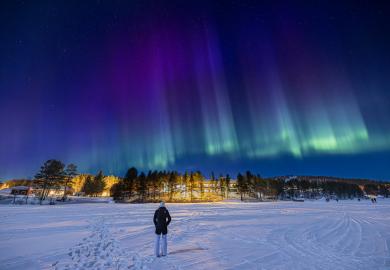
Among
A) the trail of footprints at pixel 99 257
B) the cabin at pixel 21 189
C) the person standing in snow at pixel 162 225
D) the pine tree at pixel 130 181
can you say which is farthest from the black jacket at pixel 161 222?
the cabin at pixel 21 189

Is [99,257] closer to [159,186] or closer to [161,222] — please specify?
[161,222]

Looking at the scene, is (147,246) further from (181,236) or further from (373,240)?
(373,240)

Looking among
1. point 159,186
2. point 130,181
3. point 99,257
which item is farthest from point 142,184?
point 99,257

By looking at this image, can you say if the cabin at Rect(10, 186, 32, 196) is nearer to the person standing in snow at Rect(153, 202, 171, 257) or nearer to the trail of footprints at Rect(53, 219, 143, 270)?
the trail of footprints at Rect(53, 219, 143, 270)

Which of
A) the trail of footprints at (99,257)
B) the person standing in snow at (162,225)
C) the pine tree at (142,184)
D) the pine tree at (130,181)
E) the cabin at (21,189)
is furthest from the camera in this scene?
the pine tree at (142,184)

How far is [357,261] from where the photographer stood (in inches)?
342

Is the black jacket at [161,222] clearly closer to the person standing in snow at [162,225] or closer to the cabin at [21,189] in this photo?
the person standing in snow at [162,225]

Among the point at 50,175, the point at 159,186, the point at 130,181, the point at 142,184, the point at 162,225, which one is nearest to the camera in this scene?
the point at 162,225

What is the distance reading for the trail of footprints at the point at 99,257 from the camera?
7.74 meters

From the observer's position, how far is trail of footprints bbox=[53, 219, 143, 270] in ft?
25.4

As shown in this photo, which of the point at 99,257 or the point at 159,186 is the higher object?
the point at 159,186

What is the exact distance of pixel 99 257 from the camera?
8875 millimetres

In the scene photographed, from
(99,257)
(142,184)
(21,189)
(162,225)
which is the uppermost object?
(21,189)

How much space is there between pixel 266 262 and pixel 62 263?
25.3ft
